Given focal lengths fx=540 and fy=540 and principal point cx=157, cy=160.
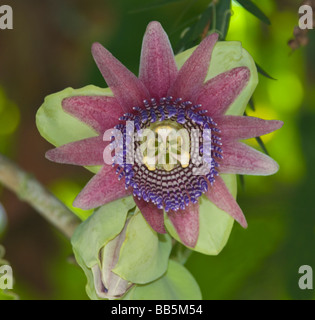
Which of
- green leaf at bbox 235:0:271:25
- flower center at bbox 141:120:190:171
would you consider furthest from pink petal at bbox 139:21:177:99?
green leaf at bbox 235:0:271:25

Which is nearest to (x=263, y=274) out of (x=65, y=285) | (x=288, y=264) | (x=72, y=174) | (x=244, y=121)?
(x=288, y=264)

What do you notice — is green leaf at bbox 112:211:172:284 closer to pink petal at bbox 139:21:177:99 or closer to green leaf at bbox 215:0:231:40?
pink petal at bbox 139:21:177:99

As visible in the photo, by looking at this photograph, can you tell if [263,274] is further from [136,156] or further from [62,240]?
[136,156]
